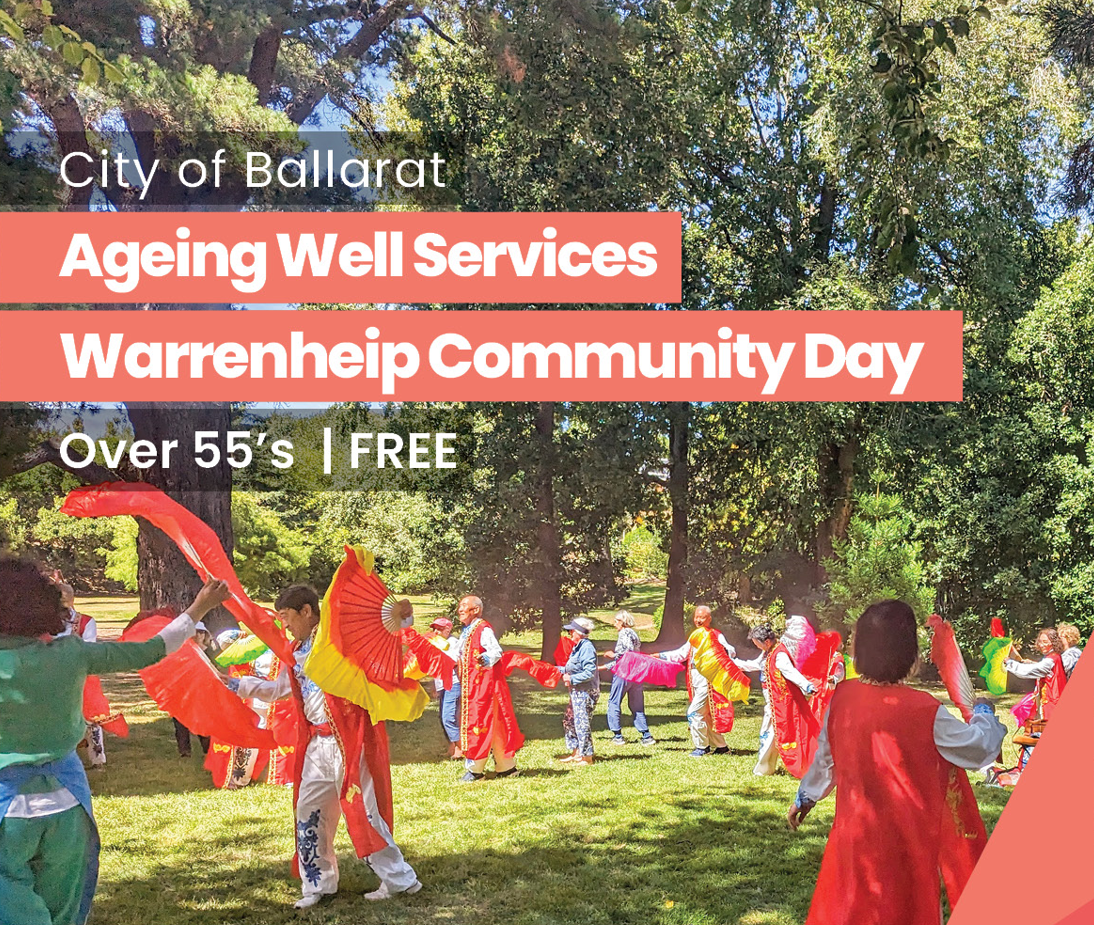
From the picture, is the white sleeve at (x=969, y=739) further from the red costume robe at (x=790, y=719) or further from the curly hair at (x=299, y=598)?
the red costume robe at (x=790, y=719)

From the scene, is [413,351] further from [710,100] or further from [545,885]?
[710,100]

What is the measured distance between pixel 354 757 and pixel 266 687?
0.72 m

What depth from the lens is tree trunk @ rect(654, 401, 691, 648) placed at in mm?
24484

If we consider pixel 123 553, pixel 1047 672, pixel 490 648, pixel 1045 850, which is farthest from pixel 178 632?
pixel 123 553

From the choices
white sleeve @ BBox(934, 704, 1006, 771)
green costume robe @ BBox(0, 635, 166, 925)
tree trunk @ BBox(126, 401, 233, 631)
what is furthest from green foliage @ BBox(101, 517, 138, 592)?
white sleeve @ BBox(934, 704, 1006, 771)

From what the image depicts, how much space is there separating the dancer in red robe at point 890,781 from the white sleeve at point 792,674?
5966 millimetres

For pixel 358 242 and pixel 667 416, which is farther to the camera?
pixel 667 416

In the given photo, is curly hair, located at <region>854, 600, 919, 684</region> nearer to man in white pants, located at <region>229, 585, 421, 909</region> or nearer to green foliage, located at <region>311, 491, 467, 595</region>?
man in white pants, located at <region>229, 585, 421, 909</region>

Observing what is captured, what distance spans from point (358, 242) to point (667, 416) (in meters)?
12.5

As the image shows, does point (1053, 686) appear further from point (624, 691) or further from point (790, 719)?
point (624, 691)

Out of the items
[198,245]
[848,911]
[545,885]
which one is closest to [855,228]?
[198,245]

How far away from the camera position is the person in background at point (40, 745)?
4305 mm

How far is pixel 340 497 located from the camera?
2784cm

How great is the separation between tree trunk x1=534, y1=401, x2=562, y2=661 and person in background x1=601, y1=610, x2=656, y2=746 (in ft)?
26.1
